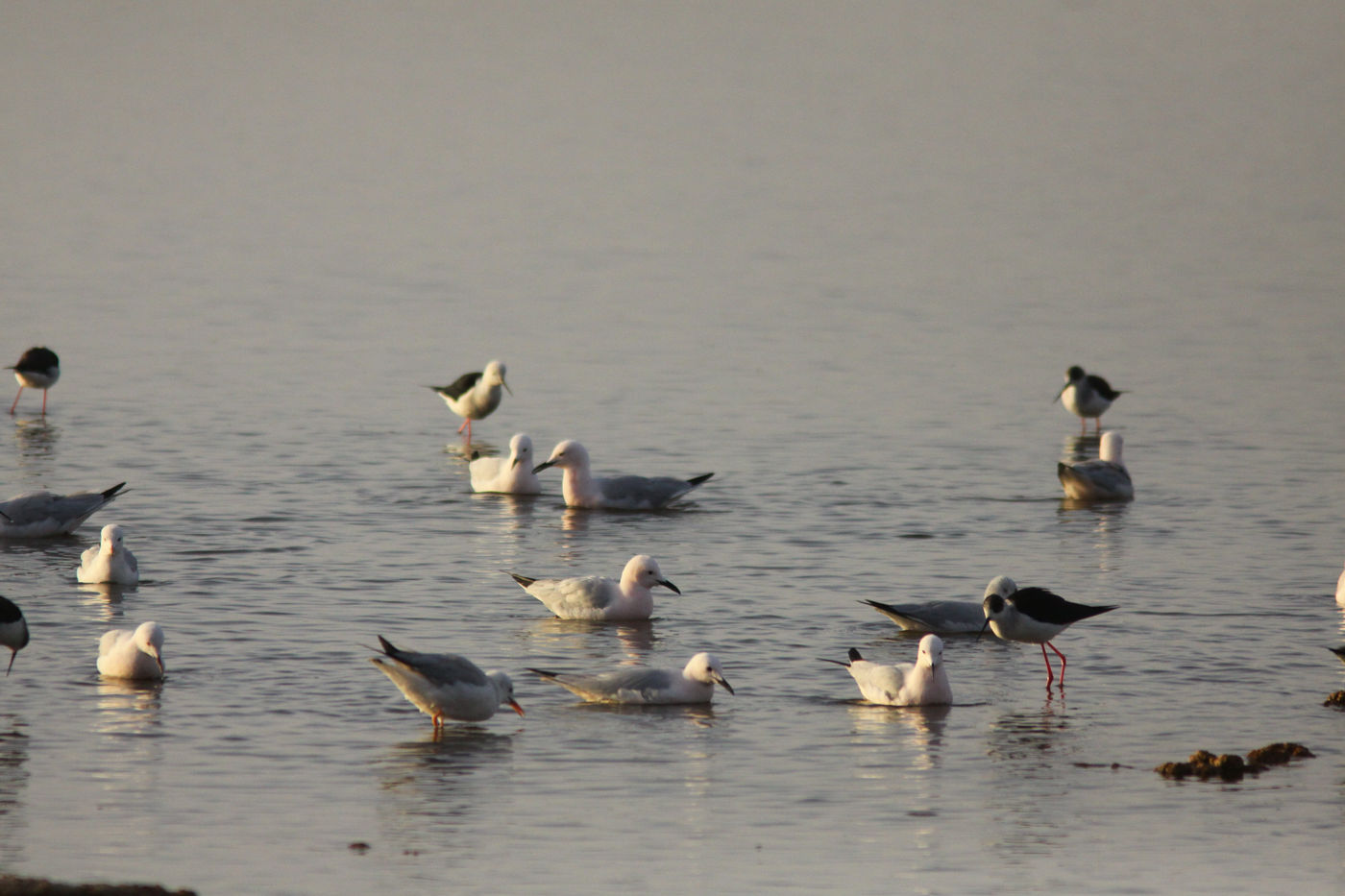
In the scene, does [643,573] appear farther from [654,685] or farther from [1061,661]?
[1061,661]

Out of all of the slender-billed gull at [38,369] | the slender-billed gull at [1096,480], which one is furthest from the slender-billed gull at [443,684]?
the slender-billed gull at [38,369]

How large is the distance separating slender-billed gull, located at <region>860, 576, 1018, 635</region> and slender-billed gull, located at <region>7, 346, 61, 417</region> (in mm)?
14867

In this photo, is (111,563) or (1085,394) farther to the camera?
(1085,394)

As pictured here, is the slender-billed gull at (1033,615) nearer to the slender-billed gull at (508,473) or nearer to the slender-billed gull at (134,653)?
the slender-billed gull at (134,653)

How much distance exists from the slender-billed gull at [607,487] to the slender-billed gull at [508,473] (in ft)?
1.69

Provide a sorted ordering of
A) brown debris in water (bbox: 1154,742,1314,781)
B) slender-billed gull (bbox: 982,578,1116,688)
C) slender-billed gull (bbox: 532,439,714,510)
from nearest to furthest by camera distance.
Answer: brown debris in water (bbox: 1154,742,1314,781) < slender-billed gull (bbox: 982,578,1116,688) < slender-billed gull (bbox: 532,439,714,510)

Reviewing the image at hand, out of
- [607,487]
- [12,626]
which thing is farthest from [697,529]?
[12,626]

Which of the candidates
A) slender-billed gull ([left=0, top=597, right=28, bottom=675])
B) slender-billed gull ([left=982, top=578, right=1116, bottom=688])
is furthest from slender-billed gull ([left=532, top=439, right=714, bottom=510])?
slender-billed gull ([left=0, top=597, right=28, bottom=675])

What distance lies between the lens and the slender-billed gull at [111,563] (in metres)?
17.0

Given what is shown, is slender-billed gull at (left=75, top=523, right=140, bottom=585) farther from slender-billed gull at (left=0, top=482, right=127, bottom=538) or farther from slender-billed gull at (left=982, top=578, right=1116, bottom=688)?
slender-billed gull at (left=982, top=578, right=1116, bottom=688)

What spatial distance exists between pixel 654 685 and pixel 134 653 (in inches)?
136

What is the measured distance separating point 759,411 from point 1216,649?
1308 centimetres

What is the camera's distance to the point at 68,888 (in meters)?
9.55

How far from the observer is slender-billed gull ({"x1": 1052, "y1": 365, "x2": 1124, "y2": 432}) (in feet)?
91.4
